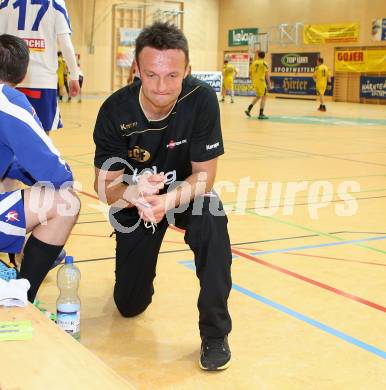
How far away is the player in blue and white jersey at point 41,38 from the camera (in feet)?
16.2

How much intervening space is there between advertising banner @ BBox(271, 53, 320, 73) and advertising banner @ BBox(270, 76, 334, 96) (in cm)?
36

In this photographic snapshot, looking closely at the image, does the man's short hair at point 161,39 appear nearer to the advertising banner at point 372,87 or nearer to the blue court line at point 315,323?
the blue court line at point 315,323

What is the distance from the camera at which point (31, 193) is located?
2.82 m

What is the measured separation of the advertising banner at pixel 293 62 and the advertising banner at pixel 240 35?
1699 mm

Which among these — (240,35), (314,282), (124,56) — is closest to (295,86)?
(240,35)

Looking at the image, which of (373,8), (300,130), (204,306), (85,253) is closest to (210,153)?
(204,306)

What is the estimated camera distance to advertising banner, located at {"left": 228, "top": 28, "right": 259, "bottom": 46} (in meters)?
32.1

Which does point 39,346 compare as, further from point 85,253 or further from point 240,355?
point 85,253

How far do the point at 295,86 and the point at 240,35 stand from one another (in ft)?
14.5

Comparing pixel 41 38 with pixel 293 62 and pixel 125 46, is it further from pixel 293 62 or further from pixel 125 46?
pixel 125 46

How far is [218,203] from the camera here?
2.90m

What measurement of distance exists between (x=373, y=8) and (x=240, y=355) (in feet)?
86.8

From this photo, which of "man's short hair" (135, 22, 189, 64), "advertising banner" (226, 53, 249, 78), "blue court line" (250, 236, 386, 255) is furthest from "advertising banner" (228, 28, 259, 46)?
"man's short hair" (135, 22, 189, 64)

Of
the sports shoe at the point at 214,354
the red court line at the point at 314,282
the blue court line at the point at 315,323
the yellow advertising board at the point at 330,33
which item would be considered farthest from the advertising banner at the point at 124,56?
the sports shoe at the point at 214,354
